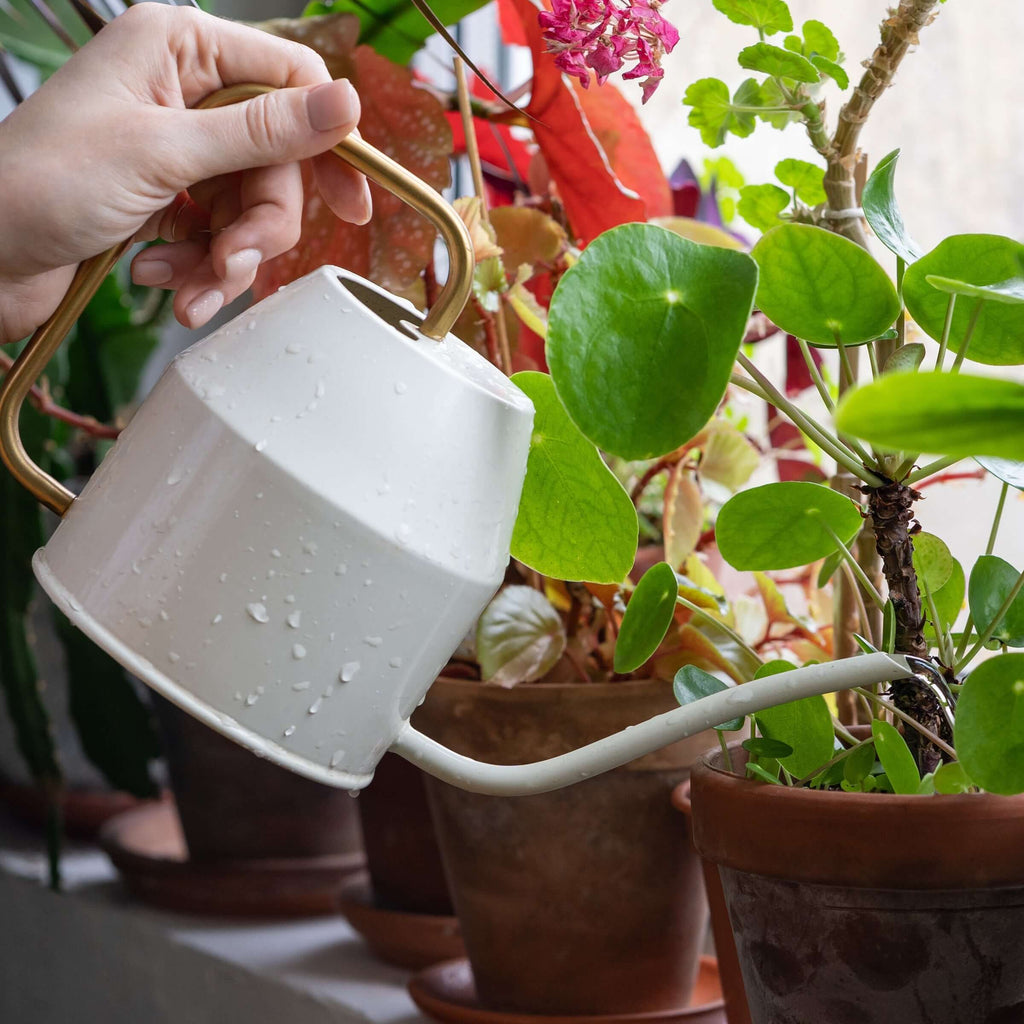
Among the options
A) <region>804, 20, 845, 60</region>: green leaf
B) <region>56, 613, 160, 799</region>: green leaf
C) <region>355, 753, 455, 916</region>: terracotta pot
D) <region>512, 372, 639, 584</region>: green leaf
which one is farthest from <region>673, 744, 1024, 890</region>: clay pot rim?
<region>56, 613, 160, 799</region>: green leaf

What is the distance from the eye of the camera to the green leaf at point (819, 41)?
18.5 inches

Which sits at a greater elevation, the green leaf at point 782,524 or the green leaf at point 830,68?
the green leaf at point 830,68

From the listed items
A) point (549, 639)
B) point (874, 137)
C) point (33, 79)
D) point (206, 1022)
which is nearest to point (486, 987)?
point (549, 639)

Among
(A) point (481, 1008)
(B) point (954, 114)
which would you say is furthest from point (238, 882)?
(B) point (954, 114)

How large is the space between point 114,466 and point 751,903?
0.29 meters

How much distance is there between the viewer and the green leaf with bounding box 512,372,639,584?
436mm

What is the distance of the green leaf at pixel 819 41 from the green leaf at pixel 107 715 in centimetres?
88

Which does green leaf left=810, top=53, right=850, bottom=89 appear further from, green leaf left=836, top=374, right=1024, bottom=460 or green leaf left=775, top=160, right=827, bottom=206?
green leaf left=836, top=374, right=1024, bottom=460

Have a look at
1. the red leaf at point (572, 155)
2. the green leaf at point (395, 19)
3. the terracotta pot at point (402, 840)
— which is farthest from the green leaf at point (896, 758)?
the green leaf at point (395, 19)

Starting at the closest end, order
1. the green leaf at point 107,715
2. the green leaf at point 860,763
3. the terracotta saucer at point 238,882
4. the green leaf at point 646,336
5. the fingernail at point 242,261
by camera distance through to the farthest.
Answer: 1. the green leaf at point 646,336
2. the green leaf at point 860,763
3. the fingernail at point 242,261
4. the terracotta saucer at point 238,882
5. the green leaf at point 107,715

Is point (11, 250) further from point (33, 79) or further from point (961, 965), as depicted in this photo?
point (33, 79)

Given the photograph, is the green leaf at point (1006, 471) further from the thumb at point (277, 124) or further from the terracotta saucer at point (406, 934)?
the terracotta saucer at point (406, 934)

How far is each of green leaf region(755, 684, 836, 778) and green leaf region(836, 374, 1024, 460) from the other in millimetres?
211

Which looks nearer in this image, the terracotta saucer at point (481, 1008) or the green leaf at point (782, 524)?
the green leaf at point (782, 524)
